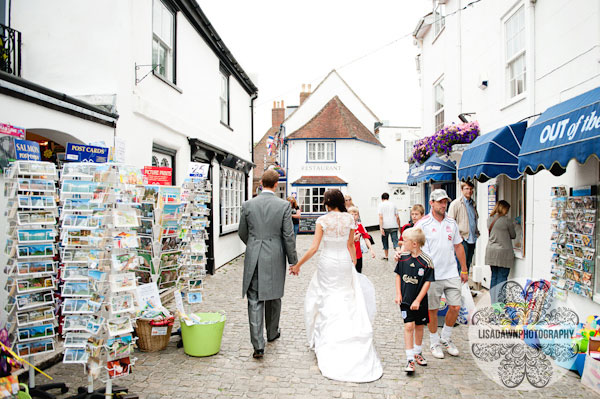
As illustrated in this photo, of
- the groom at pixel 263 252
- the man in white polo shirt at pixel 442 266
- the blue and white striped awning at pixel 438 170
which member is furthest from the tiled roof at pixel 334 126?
the groom at pixel 263 252

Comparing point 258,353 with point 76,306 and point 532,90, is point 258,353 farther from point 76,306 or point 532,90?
A: point 532,90

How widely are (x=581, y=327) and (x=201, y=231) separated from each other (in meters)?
4.68

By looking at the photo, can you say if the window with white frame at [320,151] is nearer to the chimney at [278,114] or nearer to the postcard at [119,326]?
the chimney at [278,114]

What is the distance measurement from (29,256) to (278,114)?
3007 cm

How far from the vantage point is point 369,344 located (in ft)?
14.2

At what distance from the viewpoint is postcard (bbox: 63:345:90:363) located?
3510 mm

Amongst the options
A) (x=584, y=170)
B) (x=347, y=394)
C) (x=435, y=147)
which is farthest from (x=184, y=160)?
(x=584, y=170)

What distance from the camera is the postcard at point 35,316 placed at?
142 inches

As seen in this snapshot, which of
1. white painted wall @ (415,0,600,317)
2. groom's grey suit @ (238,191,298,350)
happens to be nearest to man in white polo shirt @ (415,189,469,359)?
white painted wall @ (415,0,600,317)

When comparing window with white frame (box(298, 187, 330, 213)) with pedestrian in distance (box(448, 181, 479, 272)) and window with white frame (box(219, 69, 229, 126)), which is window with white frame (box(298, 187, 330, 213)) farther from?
pedestrian in distance (box(448, 181, 479, 272))

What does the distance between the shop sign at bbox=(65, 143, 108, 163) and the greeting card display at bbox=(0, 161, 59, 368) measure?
0.45 m

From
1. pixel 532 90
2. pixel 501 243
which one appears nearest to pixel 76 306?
pixel 501 243

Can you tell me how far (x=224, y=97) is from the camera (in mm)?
12086

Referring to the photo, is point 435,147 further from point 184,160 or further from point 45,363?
point 45,363
